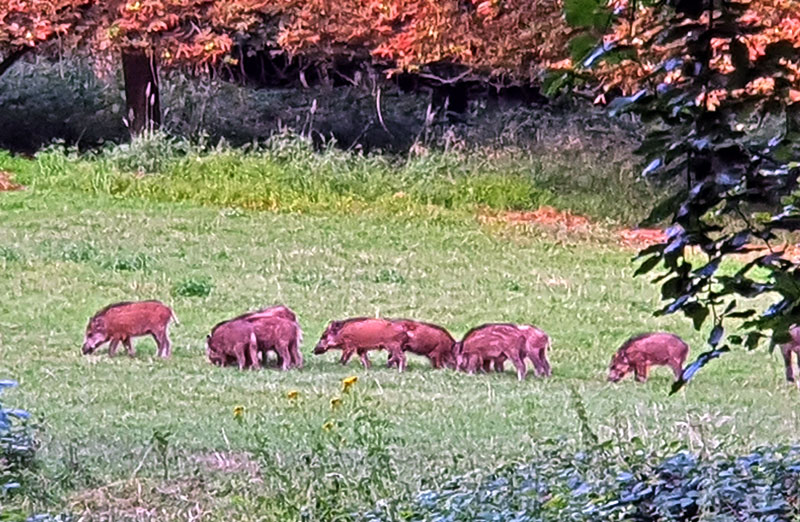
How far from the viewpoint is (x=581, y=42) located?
216 cm

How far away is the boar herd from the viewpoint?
6.15m

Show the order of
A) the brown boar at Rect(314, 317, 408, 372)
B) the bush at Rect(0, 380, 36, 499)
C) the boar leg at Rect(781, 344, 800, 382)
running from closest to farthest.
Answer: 1. the bush at Rect(0, 380, 36, 499)
2. the boar leg at Rect(781, 344, 800, 382)
3. the brown boar at Rect(314, 317, 408, 372)

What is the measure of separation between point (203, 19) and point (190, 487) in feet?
30.3

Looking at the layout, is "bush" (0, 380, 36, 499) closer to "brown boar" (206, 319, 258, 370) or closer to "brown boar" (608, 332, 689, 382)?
"brown boar" (206, 319, 258, 370)

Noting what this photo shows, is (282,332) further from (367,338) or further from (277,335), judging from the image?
(367,338)

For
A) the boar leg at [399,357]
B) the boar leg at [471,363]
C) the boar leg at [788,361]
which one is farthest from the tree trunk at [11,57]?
the boar leg at [788,361]

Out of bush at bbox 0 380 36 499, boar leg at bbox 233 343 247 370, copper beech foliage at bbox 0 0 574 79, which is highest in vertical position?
copper beech foliage at bbox 0 0 574 79

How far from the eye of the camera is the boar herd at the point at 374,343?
615 centimetres

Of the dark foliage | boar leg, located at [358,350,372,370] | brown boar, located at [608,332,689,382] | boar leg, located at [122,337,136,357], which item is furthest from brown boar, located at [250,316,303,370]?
the dark foliage

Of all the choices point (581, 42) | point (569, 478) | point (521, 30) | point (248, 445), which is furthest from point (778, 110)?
point (521, 30)

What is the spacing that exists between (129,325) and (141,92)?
310 inches

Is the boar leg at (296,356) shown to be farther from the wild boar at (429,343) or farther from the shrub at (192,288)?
the shrub at (192,288)

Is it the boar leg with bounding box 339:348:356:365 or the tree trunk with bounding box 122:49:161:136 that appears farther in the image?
the tree trunk with bounding box 122:49:161:136

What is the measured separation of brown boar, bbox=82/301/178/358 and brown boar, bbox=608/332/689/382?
6.64 feet
